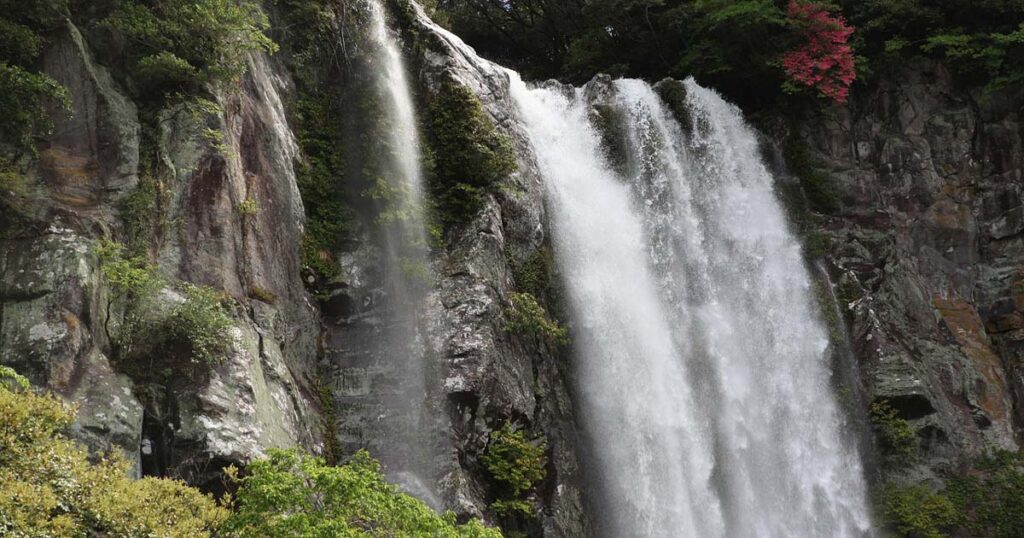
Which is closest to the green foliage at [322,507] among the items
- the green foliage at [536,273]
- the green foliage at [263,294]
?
the green foliage at [263,294]

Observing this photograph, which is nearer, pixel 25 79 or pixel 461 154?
pixel 25 79

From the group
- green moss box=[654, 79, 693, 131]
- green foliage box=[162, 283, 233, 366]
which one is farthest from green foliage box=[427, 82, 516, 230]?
green moss box=[654, 79, 693, 131]

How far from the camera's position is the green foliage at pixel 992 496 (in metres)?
16.7

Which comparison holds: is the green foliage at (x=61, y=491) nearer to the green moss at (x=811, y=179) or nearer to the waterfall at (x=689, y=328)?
the waterfall at (x=689, y=328)

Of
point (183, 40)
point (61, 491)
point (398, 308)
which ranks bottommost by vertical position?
point (61, 491)

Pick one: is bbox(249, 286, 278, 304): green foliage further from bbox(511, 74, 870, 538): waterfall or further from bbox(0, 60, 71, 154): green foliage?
bbox(511, 74, 870, 538): waterfall

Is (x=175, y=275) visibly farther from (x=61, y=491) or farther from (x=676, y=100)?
(x=676, y=100)

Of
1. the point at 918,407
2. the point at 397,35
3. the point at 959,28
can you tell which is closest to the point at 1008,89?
the point at 959,28

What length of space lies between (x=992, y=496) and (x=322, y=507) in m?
14.8

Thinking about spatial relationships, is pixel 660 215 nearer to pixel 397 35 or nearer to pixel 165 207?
pixel 397 35

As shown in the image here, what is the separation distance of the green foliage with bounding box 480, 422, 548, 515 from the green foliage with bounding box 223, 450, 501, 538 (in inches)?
167

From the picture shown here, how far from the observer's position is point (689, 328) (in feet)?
55.0

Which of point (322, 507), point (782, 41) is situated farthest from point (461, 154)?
point (782, 41)

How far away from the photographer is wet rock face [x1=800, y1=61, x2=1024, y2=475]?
18.0 metres
